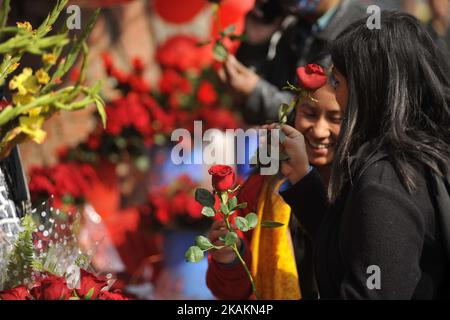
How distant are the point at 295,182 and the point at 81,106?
0.63m

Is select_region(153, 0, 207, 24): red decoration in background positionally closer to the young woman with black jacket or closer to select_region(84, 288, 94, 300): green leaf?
the young woman with black jacket

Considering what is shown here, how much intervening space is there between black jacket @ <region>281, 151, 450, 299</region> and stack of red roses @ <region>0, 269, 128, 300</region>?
44 centimetres

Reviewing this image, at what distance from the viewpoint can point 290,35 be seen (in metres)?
2.83

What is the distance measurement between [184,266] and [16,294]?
5.83ft

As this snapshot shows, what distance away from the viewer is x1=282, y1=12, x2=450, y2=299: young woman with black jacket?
4.67 feet

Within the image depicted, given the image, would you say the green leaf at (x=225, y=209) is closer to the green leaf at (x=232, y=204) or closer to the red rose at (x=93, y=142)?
the green leaf at (x=232, y=204)

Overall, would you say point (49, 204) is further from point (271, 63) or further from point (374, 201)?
point (271, 63)

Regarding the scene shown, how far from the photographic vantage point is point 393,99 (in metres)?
1.54

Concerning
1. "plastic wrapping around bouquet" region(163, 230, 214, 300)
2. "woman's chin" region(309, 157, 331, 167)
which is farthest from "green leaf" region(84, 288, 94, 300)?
"plastic wrapping around bouquet" region(163, 230, 214, 300)

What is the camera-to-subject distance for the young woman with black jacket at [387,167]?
142cm

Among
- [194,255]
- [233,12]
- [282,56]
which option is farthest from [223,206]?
[233,12]

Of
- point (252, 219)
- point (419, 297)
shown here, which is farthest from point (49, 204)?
point (419, 297)

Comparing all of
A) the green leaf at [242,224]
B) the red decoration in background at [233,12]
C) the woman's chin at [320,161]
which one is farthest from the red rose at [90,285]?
the red decoration in background at [233,12]

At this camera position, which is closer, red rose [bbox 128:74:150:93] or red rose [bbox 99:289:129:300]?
red rose [bbox 99:289:129:300]
